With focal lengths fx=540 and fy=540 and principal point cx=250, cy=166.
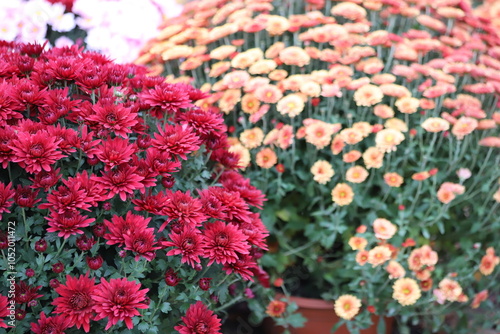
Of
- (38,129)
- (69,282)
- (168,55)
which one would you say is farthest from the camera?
(168,55)

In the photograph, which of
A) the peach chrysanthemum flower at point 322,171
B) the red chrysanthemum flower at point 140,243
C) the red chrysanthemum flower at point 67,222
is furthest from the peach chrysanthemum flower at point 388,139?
the red chrysanthemum flower at point 67,222

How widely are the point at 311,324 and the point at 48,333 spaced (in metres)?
1.40

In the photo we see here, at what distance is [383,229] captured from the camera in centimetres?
217

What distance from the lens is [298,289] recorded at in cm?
262

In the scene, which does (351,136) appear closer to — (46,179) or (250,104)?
(250,104)

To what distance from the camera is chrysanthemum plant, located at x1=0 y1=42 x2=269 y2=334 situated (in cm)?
131

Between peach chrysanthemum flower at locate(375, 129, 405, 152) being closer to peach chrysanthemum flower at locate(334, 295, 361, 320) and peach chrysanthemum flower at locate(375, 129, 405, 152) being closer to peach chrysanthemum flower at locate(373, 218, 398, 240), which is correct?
peach chrysanthemum flower at locate(373, 218, 398, 240)

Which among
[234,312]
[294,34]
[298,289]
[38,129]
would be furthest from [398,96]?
[38,129]

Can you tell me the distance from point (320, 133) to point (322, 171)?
6.2 inches

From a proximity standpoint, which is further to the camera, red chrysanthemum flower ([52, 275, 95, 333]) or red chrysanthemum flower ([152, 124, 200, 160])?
red chrysanthemum flower ([152, 124, 200, 160])

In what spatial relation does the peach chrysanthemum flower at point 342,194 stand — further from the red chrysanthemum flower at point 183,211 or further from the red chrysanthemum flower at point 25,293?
the red chrysanthemum flower at point 25,293

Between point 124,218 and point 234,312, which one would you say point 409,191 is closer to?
point 234,312

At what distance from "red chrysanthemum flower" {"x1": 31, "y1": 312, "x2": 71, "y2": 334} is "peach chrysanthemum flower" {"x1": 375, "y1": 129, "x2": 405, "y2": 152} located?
1411 mm

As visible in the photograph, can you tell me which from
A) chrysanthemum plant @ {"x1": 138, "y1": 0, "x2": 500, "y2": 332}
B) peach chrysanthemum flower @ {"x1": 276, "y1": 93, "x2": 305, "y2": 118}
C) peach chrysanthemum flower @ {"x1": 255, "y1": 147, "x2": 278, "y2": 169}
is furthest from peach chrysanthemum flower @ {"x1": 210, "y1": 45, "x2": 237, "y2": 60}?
peach chrysanthemum flower @ {"x1": 255, "y1": 147, "x2": 278, "y2": 169}
